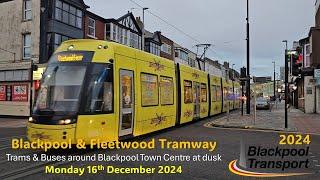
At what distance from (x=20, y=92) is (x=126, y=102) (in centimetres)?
2286

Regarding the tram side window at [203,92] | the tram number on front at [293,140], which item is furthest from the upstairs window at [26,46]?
the tram number on front at [293,140]

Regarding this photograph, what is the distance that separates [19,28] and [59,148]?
2491 cm

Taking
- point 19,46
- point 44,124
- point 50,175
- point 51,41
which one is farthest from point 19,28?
point 50,175

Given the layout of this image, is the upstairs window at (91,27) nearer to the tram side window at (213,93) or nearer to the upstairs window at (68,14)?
the upstairs window at (68,14)

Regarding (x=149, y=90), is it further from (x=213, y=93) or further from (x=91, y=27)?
(x=91, y=27)

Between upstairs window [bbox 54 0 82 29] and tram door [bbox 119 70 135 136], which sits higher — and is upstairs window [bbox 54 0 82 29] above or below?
above

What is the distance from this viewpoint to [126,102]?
13180 mm

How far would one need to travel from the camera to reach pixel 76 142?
36.1ft

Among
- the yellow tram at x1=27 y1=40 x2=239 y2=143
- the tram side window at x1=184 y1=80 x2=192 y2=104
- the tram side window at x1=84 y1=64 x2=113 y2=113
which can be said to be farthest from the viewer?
the tram side window at x1=184 y1=80 x2=192 y2=104

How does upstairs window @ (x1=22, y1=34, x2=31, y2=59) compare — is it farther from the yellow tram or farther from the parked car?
the parked car

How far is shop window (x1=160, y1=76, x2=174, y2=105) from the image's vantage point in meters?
17.0

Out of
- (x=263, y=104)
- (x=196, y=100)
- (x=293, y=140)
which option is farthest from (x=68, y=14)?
(x=263, y=104)

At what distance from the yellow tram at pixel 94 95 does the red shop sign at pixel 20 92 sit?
20.2 meters

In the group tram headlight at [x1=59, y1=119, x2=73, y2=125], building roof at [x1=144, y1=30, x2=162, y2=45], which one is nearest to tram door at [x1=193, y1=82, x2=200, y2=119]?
tram headlight at [x1=59, y1=119, x2=73, y2=125]
